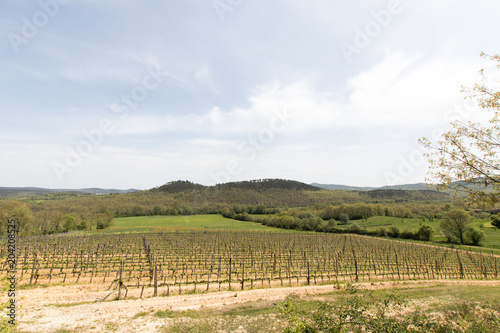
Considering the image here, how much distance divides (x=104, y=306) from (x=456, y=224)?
252 ft

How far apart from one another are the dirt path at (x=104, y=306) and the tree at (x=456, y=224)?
55550 millimetres

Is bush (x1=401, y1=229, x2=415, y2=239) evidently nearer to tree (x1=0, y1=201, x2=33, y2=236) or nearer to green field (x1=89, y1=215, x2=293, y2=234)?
green field (x1=89, y1=215, x2=293, y2=234)

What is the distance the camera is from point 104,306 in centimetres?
1605

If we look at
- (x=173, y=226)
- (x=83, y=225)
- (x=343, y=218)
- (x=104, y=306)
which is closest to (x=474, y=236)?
(x=343, y=218)

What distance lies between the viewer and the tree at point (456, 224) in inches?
2343

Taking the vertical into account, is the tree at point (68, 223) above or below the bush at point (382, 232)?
above

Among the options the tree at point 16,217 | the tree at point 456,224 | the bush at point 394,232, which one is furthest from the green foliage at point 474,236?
the tree at point 16,217

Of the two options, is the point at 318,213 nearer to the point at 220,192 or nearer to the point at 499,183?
the point at 220,192

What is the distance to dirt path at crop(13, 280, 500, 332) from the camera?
1290 centimetres

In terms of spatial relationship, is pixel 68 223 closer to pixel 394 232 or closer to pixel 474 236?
pixel 394 232

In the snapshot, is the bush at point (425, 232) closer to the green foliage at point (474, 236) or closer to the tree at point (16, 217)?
the green foliage at point (474, 236)

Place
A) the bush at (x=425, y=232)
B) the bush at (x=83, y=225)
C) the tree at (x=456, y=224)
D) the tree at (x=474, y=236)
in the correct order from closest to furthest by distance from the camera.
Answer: the tree at (x=474, y=236) → the tree at (x=456, y=224) → the bush at (x=425, y=232) → the bush at (x=83, y=225)

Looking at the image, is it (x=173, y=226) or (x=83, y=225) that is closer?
(x=83, y=225)

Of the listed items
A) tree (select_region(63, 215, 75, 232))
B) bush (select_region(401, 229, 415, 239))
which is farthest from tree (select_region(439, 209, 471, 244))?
tree (select_region(63, 215, 75, 232))
